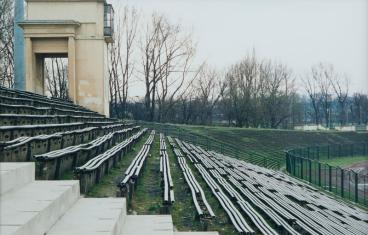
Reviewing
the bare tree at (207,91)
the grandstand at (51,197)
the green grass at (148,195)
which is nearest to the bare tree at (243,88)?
the bare tree at (207,91)

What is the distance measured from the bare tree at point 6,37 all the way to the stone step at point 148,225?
2263 centimetres

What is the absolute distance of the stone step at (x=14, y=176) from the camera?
375 cm

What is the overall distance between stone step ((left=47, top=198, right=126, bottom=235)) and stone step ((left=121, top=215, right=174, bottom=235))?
0.15m

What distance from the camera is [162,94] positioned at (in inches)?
1797

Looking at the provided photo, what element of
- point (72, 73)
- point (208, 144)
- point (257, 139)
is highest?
point (72, 73)

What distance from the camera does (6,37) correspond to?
29656mm

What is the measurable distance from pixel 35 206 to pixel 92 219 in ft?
2.08

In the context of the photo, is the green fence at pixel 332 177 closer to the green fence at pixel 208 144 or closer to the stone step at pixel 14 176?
the green fence at pixel 208 144

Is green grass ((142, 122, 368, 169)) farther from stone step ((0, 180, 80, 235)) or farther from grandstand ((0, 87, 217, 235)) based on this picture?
stone step ((0, 180, 80, 235))

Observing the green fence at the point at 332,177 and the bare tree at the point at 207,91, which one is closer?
the green fence at the point at 332,177

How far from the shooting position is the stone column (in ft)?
72.6

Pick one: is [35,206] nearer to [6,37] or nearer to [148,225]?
[148,225]

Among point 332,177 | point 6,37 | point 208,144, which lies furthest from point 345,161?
point 6,37

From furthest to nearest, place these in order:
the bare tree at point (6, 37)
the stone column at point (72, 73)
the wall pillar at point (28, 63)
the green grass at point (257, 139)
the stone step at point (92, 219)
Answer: the green grass at point (257, 139) < the bare tree at point (6, 37) < the stone column at point (72, 73) < the wall pillar at point (28, 63) < the stone step at point (92, 219)
